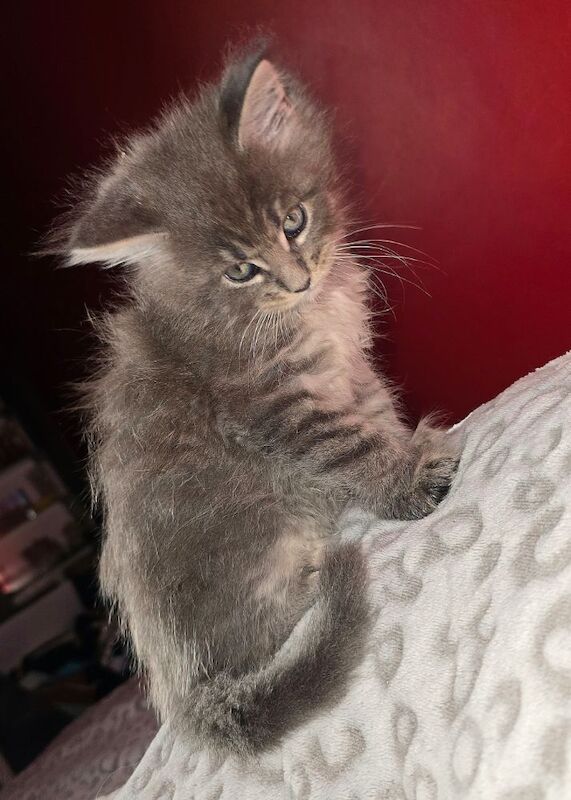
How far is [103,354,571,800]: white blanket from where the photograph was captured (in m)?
0.75

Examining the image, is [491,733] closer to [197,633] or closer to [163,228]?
[197,633]

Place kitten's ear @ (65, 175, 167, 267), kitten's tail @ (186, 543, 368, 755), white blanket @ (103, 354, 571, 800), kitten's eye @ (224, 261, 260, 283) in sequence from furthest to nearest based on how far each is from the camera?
kitten's eye @ (224, 261, 260, 283)
kitten's ear @ (65, 175, 167, 267)
kitten's tail @ (186, 543, 368, 755)
white blanket @ (103, 354, 571, 800)

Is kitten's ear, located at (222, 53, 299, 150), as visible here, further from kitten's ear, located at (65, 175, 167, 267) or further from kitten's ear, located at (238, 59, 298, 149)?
kitten's ear, located at (65, 175, 167, 267)

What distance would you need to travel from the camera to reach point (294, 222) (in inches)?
52.6

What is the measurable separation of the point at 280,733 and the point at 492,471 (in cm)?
55

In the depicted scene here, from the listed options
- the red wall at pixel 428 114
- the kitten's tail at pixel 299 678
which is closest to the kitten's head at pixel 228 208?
the red wall at pixel 428 114

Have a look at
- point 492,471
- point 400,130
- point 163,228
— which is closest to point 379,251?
point 400,130

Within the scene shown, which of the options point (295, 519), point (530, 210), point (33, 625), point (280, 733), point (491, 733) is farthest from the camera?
point (33, 625)

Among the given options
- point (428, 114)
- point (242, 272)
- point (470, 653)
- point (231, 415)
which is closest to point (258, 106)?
point (242, 272)

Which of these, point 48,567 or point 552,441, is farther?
point 48,567

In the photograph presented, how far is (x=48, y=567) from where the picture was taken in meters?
2.76

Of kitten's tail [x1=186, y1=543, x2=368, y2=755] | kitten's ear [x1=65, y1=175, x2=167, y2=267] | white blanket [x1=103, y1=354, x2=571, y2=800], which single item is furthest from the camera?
kitten's ear [x1=65, y1=175, x2=167, y2=267]

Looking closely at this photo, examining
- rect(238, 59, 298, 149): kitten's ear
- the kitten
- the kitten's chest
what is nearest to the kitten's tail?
the kitten

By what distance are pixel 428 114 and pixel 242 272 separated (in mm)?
615
